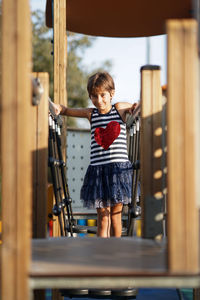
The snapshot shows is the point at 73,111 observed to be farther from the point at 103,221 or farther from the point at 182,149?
the point at 182,149

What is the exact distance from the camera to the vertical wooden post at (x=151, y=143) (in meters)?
2.15

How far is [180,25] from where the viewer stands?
1396 millimetres

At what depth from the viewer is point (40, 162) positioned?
2.25 metres

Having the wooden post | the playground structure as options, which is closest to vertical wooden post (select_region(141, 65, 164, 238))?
the wooden post

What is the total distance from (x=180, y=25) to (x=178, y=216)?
58cm

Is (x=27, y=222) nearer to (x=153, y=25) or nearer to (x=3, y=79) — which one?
(x=3, y=79)

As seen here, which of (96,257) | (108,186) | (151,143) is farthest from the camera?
(108,186)

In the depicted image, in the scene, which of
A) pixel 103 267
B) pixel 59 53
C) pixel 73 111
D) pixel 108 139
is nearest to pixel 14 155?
pixel 103 267

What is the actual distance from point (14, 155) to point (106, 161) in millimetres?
1796

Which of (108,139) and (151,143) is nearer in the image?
(151,143)

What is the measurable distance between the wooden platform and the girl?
112 centimetres

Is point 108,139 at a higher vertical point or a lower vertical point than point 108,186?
higher

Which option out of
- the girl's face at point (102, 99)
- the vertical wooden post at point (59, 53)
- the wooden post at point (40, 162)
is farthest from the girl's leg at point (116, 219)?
the vertical wooden post at point (59, 53)

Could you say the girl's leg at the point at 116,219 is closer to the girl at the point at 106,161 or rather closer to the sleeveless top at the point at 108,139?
the girl at the point at 106,161
